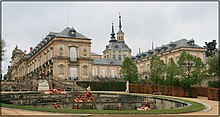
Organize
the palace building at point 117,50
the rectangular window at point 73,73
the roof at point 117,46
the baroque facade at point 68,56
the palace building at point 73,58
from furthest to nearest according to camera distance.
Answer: the roof at point 117,46 < the palace building at point 117,50 < the rectangular window at point 73,73 < the palace building at point 73,58 < the baroque facade at point 68,56

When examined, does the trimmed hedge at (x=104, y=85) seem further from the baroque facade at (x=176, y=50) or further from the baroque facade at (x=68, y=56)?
the baroque facade at (x=176, y=50)

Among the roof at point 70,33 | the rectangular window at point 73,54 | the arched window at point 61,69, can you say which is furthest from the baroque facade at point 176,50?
the arched window at point 61,69

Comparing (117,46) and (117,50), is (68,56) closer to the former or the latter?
(117,50)

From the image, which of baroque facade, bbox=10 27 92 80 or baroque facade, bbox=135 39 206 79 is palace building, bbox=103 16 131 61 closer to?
baroque facade, bbox=135 39 206 79

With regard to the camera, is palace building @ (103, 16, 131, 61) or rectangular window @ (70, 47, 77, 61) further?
palace building @ (103, 16, 131, 61)

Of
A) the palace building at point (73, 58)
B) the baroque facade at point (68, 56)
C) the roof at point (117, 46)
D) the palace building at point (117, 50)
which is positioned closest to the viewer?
the baroque facade at point (68, 56)

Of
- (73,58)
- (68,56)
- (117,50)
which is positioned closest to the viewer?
(68,56)

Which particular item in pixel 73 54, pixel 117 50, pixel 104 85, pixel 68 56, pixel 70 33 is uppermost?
pixel 117 50

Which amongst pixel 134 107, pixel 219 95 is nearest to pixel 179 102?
pixel 134 107

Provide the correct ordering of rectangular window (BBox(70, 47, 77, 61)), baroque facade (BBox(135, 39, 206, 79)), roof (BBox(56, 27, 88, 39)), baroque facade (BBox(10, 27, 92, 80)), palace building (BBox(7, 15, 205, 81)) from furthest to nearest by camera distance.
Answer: baroque facade (BBox(135, 39, 206, 79)) < roof (BBox(56, 27, 88, 39)) < rectangular window (BBox(70, 47, 77, 61)) < palace building (BBox(7, 15, 205, 81)) < baroque facade (BBox(10, 27, 92, 80))

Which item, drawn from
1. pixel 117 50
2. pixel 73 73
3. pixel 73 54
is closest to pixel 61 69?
pixel 73 73

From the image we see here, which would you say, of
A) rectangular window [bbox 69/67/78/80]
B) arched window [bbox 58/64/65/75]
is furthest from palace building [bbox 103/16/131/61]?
arched window [bbox 58/64/65/75]

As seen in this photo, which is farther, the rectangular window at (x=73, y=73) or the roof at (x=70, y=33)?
the roof at (x=70, y=33)

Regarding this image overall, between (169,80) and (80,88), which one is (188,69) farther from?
(80,88)
